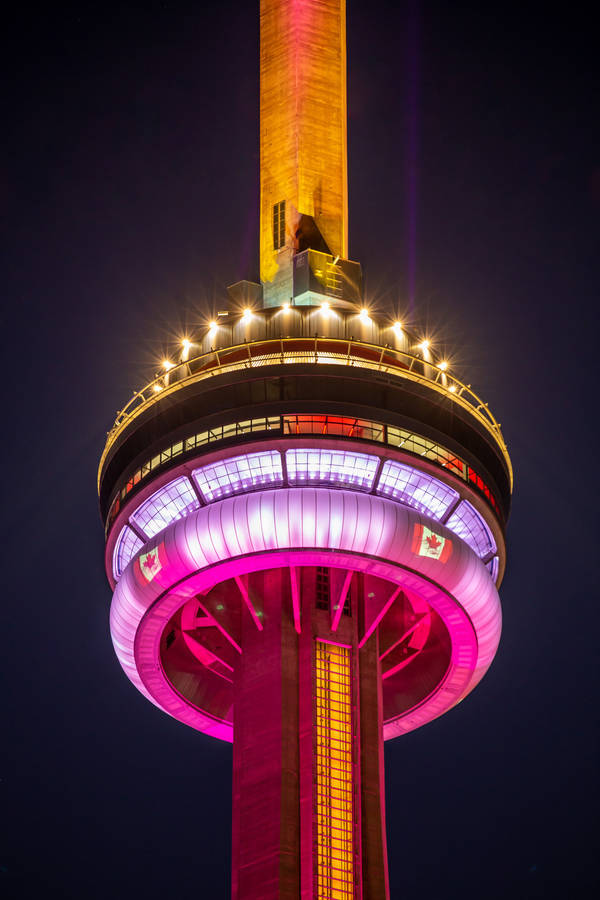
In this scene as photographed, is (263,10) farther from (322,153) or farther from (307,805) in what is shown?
(307,805)

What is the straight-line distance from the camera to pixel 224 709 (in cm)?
8788

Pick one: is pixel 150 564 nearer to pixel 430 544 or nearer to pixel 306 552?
pixel 306 552

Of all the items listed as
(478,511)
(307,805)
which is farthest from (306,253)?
(307,805)

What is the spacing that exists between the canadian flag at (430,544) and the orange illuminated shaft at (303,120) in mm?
22412

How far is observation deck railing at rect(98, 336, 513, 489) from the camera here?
273 feet

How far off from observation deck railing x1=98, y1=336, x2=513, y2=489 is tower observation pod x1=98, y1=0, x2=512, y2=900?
0.13 meters

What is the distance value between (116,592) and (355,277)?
79.0ft

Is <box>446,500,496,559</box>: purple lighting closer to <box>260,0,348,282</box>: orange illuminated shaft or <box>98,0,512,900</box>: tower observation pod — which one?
<box>98,0,512,900</box>: tower observation pod

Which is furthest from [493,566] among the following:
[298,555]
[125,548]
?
[125,548]

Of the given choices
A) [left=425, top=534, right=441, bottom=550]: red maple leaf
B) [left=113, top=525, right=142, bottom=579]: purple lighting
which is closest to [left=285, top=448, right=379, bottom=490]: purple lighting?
[left=425, top=534, right=441, bottom=550]: red maple leaf

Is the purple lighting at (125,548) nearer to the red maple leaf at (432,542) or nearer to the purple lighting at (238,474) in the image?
the purple lighting at (238,474)

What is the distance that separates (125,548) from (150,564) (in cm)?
631

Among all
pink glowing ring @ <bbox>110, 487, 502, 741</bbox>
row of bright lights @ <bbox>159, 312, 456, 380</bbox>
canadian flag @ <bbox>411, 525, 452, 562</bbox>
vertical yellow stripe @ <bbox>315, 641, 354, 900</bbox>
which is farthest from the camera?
row of bright lights @ <bbox>159, 312, 456, 380</bbox>

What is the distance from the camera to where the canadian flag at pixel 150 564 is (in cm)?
7812
